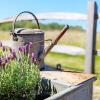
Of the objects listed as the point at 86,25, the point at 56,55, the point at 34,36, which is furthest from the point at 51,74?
the point at 56,55

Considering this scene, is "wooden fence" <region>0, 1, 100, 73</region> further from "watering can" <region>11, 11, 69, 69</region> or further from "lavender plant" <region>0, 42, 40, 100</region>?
"lavender plant" <region>0, 42, 40, 100</region>

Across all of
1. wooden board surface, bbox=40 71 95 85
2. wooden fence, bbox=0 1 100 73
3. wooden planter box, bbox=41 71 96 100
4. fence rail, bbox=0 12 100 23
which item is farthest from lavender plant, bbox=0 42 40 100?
fence rail, bbox=0 12 100 23

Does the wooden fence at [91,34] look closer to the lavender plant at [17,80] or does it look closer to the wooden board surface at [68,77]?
the wooden board surface at [68,77]

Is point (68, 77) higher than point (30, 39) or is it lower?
lower

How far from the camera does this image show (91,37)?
17.1 ft

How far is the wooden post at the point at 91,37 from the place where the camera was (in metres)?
5.16

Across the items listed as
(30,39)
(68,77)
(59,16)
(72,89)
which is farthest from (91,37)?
(72,89)

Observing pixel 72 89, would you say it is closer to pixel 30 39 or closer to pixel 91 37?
pixel 30 39

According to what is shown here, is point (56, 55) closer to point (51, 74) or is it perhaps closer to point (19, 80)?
point (51, 74)

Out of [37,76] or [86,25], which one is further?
[86,25]

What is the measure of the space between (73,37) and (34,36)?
873 cm

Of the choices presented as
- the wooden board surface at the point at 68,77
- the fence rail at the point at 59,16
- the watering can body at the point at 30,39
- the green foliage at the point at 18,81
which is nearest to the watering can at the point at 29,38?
the watering can body at the point at 30,39

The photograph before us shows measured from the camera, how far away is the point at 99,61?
729cm

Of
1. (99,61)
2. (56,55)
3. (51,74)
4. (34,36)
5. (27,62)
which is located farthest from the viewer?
(56,55)
